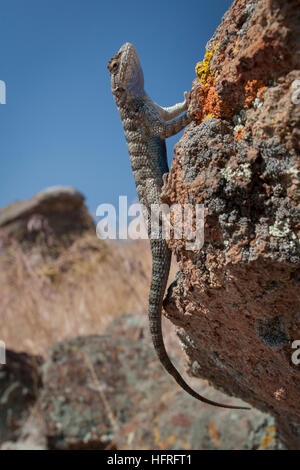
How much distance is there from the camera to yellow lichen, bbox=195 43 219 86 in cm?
167

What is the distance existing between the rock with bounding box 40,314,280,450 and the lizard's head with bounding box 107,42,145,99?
287 cm

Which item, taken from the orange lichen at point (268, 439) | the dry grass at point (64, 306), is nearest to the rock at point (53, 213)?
the dry grass at point (64, 306)

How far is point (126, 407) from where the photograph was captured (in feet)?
15.3

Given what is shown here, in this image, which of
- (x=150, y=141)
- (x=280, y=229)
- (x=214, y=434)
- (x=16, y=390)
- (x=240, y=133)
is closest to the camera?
(x=280, y=229)

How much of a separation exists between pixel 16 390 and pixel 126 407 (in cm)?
189

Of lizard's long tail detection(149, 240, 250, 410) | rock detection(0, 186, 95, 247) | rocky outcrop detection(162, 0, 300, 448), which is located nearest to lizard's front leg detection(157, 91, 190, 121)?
rocky outcrop detection(162, 0, 300, 448)

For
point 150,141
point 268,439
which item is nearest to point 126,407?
point 268,439

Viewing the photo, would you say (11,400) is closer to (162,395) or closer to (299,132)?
(162,395)

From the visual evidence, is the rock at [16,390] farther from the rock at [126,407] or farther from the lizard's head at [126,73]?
the lizard's head at [126,73]

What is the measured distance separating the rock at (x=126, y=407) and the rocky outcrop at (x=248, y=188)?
197cm

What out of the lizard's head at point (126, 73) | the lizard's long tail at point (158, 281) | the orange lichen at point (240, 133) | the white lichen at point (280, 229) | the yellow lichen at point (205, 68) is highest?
the lizard's head at point (126, 73)

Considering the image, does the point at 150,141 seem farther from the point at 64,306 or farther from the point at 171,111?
the point at 64,306

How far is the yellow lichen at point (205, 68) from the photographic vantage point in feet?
5.46

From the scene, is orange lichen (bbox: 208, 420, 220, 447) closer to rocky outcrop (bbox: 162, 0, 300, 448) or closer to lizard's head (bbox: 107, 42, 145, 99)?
rocky outcrop (bbox: 162, 0, 300, 448)
